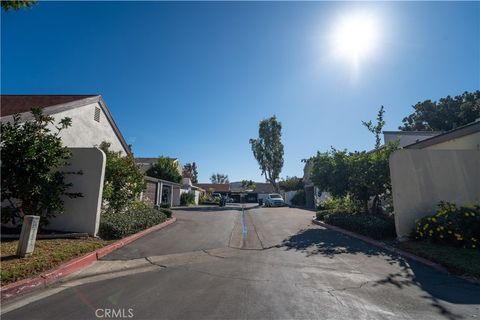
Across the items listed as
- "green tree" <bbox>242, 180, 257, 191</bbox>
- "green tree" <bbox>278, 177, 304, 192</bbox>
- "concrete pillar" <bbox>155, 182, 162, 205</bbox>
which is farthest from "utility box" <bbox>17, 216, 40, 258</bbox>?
"green tree" <bbox>242, 180, 257, 191</bbox>

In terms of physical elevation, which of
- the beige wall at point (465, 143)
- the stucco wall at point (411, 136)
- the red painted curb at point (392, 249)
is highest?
the stucco wall at point (411, 136)

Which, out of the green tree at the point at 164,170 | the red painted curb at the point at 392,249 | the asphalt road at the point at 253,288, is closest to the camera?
the asphalt road at the point at 253,288

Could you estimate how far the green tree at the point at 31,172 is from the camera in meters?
7.79

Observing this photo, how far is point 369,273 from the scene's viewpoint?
6.16m

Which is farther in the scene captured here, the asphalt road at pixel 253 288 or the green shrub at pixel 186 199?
the green shrub at pixel 186 199

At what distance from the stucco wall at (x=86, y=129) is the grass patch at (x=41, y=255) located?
18.3 feet

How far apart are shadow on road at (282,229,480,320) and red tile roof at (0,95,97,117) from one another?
12.7 meters

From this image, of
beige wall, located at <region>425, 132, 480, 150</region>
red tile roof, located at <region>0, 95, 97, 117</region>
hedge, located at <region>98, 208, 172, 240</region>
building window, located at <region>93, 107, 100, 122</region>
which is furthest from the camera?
building window, located at <region>93, 107, 100, 122</region>

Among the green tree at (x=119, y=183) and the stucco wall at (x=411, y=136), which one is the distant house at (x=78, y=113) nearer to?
the green tree at (x=119, y=183)

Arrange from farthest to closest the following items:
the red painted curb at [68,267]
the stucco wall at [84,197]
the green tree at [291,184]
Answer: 1. the green tree at [291,184]
2. the stucco wall at [84,197]
3. the red painted curb at [68,267]

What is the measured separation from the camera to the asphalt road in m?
4.11

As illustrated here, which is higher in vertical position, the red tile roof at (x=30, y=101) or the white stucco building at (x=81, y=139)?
the red tile roof at (x=30, y=101)

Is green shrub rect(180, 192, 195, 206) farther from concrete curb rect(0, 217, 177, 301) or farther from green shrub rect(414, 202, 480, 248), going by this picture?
green shrub rect(414, 202, 480, 248)

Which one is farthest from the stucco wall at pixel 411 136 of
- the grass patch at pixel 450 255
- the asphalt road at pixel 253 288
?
the asphalt road at pixel 253 288
